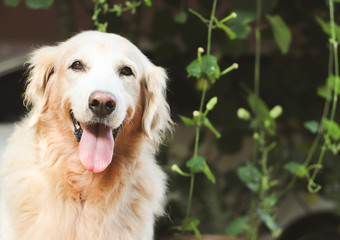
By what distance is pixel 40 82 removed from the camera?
2119 mm

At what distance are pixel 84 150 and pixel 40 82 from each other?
0.45m

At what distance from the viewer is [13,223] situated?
1974 mm

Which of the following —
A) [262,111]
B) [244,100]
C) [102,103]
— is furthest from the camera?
[244,100]

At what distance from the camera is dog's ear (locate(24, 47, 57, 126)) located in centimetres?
212

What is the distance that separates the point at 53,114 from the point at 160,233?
3.46 ft

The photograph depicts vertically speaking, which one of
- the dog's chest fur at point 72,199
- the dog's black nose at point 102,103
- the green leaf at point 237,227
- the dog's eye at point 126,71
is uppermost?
the dog's eye at point 126,71

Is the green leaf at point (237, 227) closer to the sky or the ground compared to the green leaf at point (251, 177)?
closer to the ground

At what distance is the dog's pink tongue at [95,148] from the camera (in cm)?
187

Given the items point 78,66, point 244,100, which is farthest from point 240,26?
point 244,100

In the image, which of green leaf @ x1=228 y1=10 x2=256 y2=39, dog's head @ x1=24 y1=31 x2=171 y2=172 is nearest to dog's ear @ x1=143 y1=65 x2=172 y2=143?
dog's head @ x1=24 y1=31 x2=171 y2=172

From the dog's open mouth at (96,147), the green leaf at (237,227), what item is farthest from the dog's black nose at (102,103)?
the green leaf at (237,227)

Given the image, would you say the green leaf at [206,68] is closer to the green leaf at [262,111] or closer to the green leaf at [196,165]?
the green leaf at [196,165]

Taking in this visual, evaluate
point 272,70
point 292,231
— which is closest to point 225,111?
point 272,70

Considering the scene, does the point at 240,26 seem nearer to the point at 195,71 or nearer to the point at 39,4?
the point at 195,71
